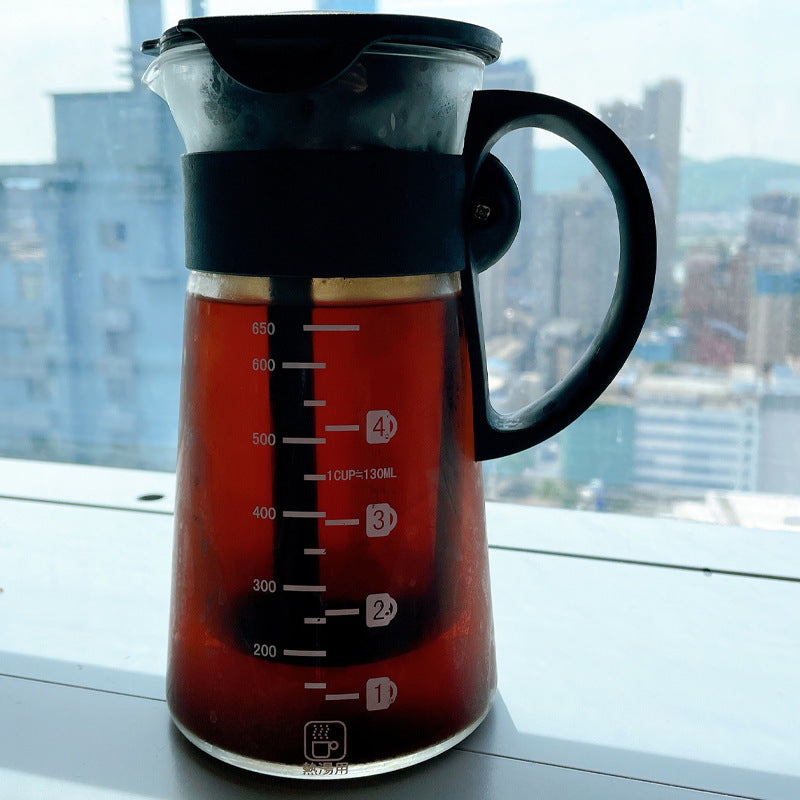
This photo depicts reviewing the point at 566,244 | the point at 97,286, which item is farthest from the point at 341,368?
the point at 97,286

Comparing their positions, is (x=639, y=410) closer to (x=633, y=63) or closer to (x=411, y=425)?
(x=633, y=63)

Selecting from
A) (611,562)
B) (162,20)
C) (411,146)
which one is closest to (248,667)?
(411,146)

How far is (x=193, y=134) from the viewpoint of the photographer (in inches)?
15.5

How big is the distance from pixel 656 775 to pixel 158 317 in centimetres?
85

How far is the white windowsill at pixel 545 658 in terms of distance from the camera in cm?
41

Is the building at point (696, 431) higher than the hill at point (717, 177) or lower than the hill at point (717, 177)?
lower

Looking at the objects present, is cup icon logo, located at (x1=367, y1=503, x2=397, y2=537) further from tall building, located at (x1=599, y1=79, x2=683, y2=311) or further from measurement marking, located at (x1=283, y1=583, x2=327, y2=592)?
tall building, located at (x1=599, y1=79, x2=683, y2=311)

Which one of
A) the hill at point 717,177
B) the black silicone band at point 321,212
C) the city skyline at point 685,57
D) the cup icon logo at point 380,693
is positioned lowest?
the cup icon logo at point 380,693

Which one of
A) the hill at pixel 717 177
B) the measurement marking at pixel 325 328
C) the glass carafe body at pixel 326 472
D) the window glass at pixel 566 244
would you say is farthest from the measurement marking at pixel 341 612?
the hill at pixel 717 177

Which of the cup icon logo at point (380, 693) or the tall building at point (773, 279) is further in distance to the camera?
the tall building at point (773, 279)

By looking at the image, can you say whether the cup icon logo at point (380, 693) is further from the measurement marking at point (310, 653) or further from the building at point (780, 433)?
the building at point (780, 433)

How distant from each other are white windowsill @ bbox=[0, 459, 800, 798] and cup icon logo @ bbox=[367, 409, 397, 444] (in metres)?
0.15

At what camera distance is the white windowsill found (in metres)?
0.41

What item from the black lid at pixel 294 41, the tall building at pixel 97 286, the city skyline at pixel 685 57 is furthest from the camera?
the tall building at pixel 97 286
